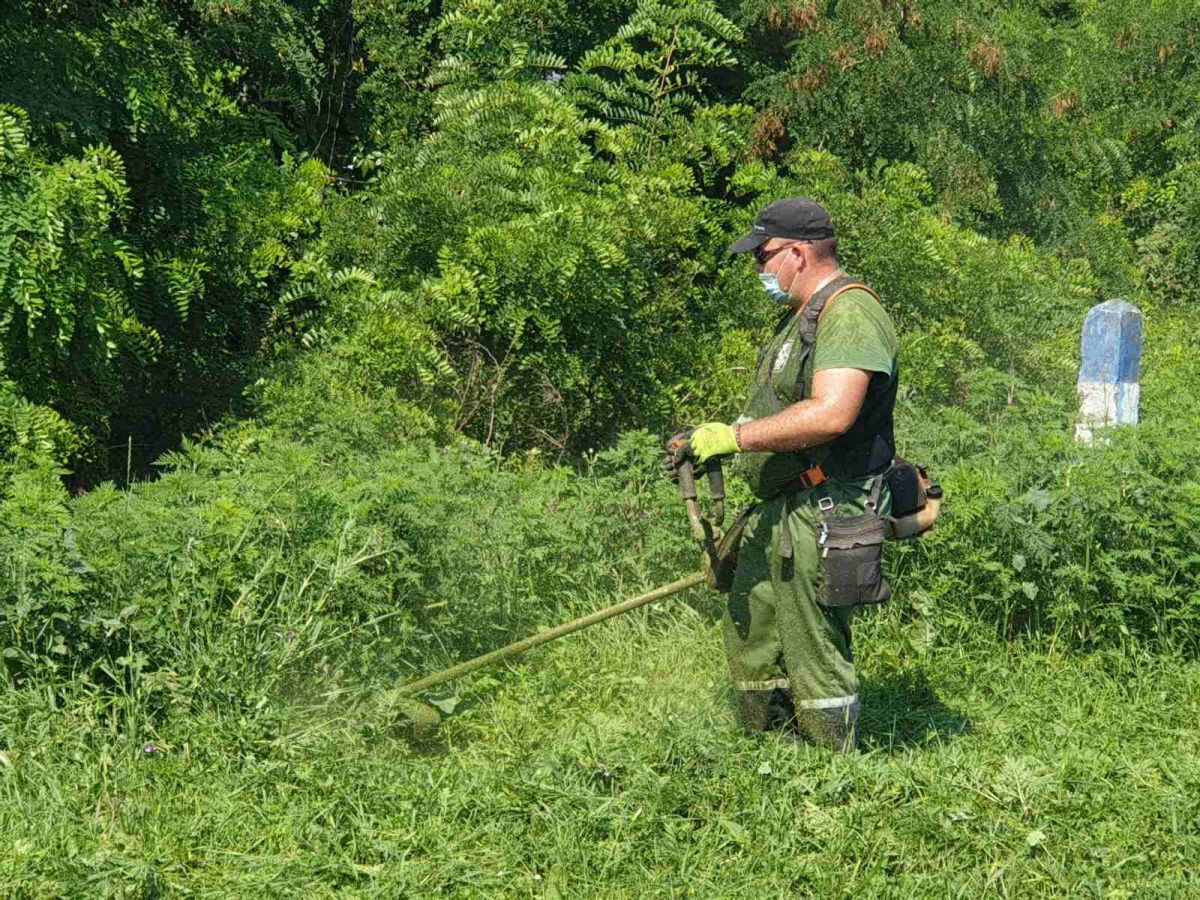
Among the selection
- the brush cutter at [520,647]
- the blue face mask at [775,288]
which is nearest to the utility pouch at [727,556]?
the brush cutter at [520,647]

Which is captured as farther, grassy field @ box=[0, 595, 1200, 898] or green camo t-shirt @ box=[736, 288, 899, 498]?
green camo t-shirt @ box=[736, 288, 899, 498]

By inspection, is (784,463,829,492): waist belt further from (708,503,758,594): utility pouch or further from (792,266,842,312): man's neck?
(792,266,842,312): man's neck

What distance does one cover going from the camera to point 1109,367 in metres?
7.55

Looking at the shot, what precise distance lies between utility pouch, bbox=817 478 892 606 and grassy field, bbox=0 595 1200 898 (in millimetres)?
567

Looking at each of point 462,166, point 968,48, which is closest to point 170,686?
point 462,166

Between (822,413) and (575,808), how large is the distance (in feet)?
4.81

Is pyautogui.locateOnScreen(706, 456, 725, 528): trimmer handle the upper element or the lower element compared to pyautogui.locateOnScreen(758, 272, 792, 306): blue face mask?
lower

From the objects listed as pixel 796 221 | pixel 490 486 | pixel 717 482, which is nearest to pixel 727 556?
pixel 717 482

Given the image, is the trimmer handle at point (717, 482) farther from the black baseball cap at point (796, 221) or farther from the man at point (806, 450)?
the black baseball cap at point (796, 221)

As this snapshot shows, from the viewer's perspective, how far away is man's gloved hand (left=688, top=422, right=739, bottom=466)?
4.63m

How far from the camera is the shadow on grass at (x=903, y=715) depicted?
5.22 metres

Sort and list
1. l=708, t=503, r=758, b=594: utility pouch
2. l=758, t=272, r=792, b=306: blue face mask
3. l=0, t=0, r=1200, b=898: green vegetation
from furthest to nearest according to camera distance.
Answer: l=708, t=503, r=758, b=594: utility pouch → l=758, t=272, r=792, b=306: blue face mask → l=0, t=0, r=1200, b=898: green vegetation

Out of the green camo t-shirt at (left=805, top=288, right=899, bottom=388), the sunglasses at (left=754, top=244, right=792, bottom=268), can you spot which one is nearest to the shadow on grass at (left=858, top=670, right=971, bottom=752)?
the green camo t-shirt at (left=805, top=288, right=899, bottom=388)

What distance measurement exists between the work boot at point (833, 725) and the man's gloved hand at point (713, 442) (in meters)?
0.94
